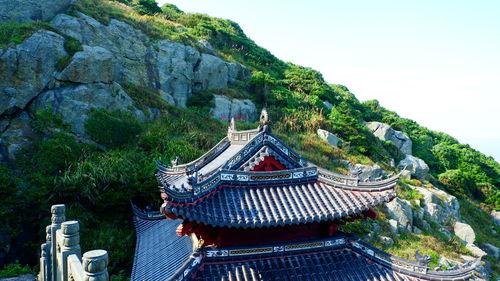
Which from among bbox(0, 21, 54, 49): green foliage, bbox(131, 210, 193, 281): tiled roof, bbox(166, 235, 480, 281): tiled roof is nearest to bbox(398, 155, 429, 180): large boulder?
bbox(166, 235, 480, 281): tiled roof

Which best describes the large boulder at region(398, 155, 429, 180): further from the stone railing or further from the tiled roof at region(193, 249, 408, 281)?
the stone railing

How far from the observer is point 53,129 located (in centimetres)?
1992

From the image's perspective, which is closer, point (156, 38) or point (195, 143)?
point (195, 143)

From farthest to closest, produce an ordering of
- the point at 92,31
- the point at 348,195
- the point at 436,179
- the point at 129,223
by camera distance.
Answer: the point at 436,179
the point at 92,31
the point at 129,223
the point at 348,195

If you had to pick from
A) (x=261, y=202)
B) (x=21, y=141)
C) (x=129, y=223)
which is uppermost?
(x=261, y=202)

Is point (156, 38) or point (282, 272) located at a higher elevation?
point (156, 38)

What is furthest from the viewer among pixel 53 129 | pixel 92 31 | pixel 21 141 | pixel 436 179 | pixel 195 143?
pixel 436 179

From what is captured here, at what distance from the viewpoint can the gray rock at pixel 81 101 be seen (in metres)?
21.0

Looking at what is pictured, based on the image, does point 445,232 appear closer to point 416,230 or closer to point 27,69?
point 416,230

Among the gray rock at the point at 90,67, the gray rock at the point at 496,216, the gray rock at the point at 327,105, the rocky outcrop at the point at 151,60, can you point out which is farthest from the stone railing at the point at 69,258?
the gray rock at the point at 496,216

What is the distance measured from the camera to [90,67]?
2356 cm

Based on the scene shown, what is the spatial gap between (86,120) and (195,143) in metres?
7.52

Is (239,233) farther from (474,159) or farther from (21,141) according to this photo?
(474,159)

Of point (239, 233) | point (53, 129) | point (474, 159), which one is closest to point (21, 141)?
point (53, 129)
